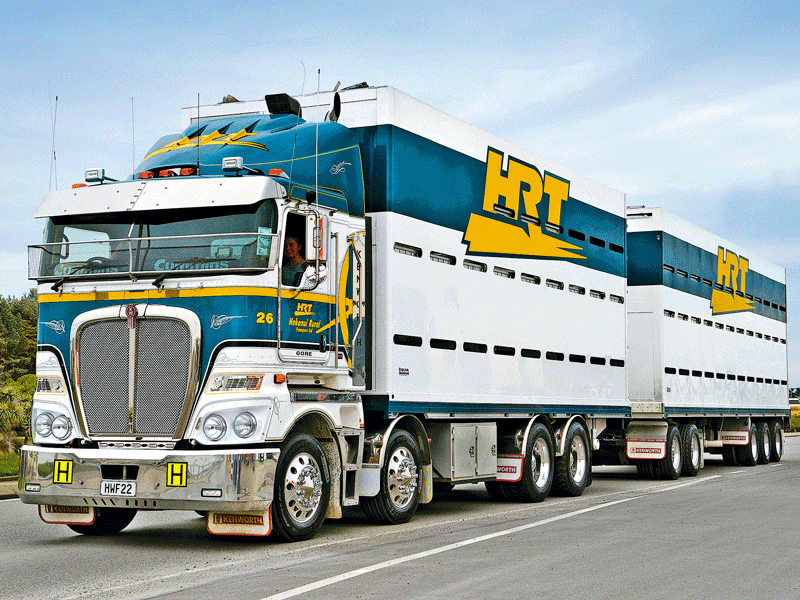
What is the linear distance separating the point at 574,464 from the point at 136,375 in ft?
27.3

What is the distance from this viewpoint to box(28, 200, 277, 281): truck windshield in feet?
31.0

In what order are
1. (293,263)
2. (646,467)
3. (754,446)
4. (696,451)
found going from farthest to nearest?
1. (754,446)
2. (696,451)
3. (646,467)
4. (293,263)

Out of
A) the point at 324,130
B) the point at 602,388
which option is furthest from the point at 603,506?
the point at 324,130

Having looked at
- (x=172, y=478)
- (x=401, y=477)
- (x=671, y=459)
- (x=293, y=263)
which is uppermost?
(x=293, y=263)

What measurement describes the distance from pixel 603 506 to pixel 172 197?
7.22 meters

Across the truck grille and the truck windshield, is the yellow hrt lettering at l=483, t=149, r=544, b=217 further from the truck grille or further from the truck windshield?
the truck grille

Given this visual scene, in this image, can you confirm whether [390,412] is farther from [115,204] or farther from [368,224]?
[115,204]

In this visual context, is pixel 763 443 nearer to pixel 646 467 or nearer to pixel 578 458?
pixel 646 467

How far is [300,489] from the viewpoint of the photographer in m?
9.77

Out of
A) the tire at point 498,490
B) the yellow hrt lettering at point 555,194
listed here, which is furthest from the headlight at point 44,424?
the yellow hrt lettering at point 555,194

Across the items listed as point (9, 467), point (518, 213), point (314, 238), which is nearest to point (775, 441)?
point (518, 213)

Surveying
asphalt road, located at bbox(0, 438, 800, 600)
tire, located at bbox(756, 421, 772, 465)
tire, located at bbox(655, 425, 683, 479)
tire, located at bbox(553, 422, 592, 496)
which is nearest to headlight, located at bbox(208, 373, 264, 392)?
asphalt road, located at bbox(0, 438, 800, 600)

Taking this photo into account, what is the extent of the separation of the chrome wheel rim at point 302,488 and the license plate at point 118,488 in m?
1.34

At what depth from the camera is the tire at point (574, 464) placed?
50.6ft
